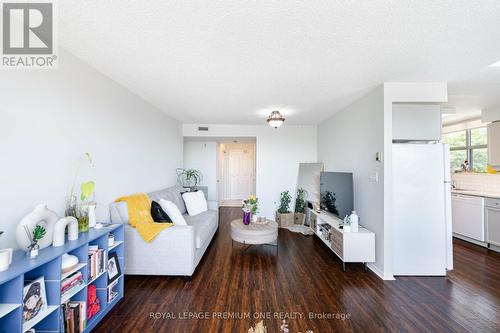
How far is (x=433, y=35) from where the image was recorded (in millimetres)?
1629

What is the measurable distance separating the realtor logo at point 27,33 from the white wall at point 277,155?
3.65 m

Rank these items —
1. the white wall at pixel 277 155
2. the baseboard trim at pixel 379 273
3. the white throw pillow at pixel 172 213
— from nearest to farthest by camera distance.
Answer: the baseboard trim at pixel 379 273 → the white throw pillow at pixel 172 213 → the white wall at pixel 277 155

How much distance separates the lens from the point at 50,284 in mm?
1383

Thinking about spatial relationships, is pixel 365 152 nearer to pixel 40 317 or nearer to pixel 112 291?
pixel 112 291

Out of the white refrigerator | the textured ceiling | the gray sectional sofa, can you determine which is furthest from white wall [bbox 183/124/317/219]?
the gray sectional sofa

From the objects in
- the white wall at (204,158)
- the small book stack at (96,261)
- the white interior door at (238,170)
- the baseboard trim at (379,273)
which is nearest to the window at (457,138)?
the baseboard trim at (379,273)

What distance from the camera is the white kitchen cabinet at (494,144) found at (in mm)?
3641

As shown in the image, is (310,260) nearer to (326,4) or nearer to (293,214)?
(293,214)

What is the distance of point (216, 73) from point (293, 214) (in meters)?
3.75

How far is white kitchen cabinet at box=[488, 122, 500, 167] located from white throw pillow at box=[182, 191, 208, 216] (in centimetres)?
565

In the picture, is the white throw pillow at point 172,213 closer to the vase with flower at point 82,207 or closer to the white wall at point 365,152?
the vase with flower at point 82,207

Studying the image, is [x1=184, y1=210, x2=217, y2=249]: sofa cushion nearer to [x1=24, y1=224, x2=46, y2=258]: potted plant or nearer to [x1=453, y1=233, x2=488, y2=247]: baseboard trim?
[x1=24, y1=224, x2=46, y2=258]: potted plant

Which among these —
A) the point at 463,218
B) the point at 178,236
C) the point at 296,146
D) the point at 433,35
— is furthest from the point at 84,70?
the point at 463,218

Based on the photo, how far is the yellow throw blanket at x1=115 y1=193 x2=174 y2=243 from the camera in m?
2.38
